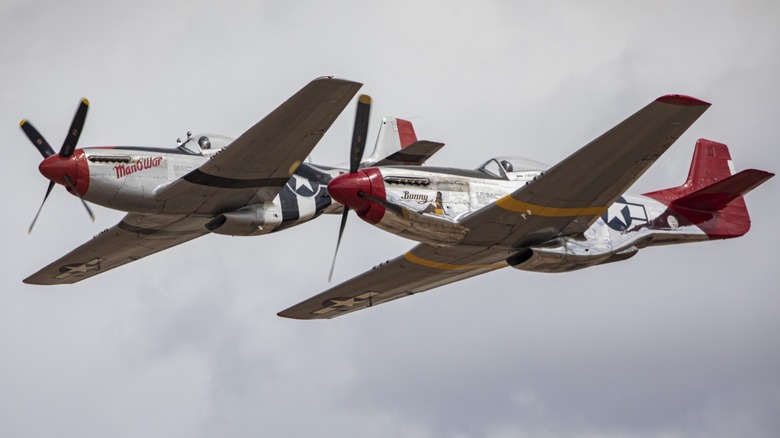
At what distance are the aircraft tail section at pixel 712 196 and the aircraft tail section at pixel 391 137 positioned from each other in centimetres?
879

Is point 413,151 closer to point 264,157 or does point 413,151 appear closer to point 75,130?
point 264,157

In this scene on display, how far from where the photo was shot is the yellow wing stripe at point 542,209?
1538 inches

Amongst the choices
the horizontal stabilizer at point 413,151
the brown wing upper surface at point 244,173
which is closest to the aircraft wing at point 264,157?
the brown wing upper surface at point 244,173

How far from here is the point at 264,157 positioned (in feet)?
138

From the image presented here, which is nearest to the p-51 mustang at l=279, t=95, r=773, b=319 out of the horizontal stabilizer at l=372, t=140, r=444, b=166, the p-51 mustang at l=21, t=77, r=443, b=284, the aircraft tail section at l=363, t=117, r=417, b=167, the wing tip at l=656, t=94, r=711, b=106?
the wing tip at l=656, t=94, r=711, b=106

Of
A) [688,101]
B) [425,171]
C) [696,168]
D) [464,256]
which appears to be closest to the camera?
[688,101]

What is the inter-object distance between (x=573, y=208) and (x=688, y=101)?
4559mm

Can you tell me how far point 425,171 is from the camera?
3938 centimetres

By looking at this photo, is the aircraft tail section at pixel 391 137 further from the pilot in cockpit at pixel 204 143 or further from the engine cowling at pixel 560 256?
the engine cowling at pixel 560 256

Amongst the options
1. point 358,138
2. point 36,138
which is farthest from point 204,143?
point 358,138

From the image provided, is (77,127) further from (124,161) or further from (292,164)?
(292,164)

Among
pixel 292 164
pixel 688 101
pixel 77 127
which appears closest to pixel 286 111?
pixel 292 164

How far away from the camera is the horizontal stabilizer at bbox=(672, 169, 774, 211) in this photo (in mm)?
40844

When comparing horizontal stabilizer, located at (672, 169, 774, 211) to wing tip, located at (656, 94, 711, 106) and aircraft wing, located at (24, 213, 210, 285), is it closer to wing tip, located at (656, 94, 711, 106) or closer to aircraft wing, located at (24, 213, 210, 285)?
wing tip, located at (656, 94, 711, 106)
